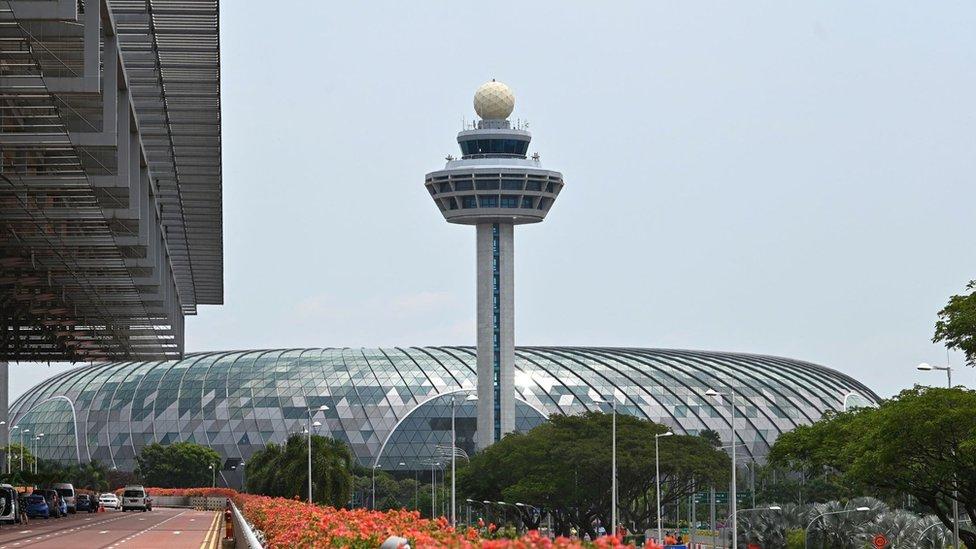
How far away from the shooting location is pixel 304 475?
348 ft

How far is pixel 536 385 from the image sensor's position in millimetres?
177000

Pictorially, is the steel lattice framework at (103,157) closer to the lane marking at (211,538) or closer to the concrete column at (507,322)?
the lane marking at (211,538)

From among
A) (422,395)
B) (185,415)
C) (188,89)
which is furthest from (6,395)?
(188,89)

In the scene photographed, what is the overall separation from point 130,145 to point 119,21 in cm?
526

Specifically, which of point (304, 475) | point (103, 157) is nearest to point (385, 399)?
point (304, 475)

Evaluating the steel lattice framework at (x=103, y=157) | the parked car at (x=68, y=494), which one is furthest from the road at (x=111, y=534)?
the parked car at (x=68, y=494)

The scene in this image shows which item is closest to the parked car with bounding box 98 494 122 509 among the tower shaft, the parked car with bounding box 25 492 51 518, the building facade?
the parked car with bounding box 25 492 51 518

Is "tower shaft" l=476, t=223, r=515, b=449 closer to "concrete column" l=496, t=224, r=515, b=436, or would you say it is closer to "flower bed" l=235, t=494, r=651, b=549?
"concrete column" l=496, t=224, r=515, b=436

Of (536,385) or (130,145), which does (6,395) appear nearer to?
(536,385)

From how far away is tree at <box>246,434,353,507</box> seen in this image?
10450cm

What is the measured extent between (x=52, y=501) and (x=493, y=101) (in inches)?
3232

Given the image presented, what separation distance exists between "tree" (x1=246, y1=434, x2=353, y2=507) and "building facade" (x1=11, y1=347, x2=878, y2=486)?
54.0 m

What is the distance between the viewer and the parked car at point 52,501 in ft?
297

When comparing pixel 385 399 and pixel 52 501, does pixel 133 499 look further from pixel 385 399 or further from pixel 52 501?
pixel 385 399
